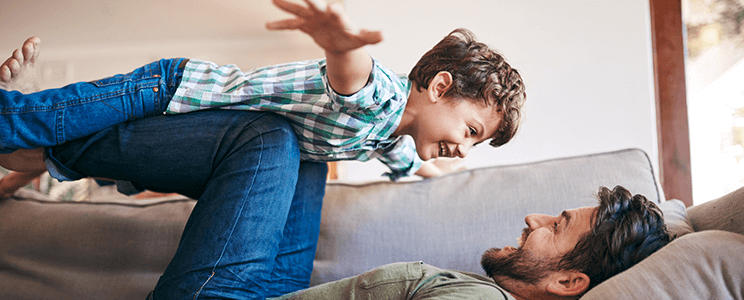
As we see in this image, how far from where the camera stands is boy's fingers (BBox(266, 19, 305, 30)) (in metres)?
0.56

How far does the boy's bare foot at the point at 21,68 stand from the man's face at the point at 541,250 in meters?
0.99

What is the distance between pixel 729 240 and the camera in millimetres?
594

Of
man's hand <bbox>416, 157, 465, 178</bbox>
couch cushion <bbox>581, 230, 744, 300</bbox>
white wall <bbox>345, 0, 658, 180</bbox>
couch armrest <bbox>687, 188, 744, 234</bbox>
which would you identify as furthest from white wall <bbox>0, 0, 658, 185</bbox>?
couch cushion <bbox>581, 230, 744, 300</bbox>

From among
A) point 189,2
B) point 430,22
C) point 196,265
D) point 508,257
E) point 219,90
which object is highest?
point 189,2

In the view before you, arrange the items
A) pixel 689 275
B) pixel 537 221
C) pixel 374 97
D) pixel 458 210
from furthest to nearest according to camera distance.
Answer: pixel 458 210 → pixel 537 221 → pixel 374 97 → pixel 689 275

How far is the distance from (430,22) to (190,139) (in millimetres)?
922

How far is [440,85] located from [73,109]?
692 millimetres

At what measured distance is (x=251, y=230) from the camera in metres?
0.73

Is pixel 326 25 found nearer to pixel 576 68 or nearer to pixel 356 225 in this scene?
pixel 356 225

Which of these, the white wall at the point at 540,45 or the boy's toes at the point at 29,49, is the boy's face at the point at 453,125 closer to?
the white wall at the point at 540,45

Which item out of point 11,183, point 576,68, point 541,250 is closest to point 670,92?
point 576,68

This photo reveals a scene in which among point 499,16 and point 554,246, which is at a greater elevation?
point 499,16

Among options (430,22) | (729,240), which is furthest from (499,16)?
(729,240)

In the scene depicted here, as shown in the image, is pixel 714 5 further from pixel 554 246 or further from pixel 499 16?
pixel 554 246
